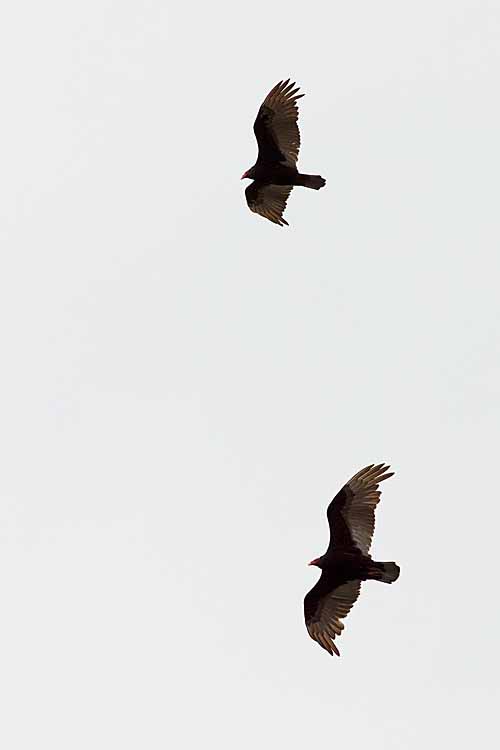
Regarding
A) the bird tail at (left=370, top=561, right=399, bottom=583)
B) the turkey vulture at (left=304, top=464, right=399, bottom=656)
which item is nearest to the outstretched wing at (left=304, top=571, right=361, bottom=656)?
the turkey vulture at (left=304, top=464, right=399, bottom=656)

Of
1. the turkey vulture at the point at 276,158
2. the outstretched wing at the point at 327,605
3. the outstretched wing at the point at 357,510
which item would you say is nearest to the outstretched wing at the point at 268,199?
the turkey vulture at the point at 276,158

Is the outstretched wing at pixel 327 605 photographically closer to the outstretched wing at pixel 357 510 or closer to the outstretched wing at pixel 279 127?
the outstretched wing at pixel 357 510

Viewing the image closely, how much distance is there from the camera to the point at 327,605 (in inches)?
961

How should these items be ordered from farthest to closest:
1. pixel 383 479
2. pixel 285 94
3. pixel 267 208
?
pixel 267 208 < pixel 285 94 < pixel 383 479

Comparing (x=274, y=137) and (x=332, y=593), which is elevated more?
(x=274, y=137)

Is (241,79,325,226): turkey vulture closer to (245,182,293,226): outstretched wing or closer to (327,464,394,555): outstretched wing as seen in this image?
(245,182,293,226): outstretched wing

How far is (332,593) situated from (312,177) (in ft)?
27.2

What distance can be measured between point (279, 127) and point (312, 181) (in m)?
1.23

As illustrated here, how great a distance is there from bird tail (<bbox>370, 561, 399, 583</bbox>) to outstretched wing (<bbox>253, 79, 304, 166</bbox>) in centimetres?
842

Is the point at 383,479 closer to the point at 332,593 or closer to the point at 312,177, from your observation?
the point at 332,593

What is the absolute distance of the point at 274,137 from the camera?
27719mm

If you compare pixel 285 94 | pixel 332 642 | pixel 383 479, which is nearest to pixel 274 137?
pixel 285 94

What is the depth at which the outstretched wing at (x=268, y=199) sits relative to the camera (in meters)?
28.7

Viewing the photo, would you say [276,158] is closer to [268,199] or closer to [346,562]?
[268,199]
